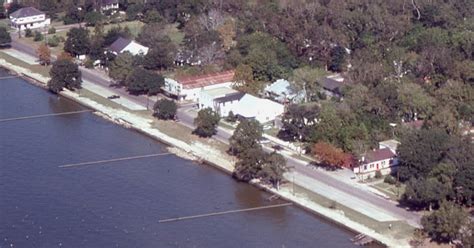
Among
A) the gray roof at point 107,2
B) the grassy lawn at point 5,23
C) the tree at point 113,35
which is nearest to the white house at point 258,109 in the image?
the tree at point 113,35

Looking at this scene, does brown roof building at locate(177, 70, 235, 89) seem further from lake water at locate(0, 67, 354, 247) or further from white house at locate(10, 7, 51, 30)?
white house at locate(10, 7, 51, 30)

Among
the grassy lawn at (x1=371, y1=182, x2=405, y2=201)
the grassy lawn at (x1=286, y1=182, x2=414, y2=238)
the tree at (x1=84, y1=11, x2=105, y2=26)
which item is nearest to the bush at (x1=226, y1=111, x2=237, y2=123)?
the grassy lawn at (x1=286, y1=182, x2=414, y2=238)

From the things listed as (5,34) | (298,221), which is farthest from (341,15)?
(298,221)

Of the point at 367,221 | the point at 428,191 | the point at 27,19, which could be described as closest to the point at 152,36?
the point at 27,19

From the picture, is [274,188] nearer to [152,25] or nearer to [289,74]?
[289,74]

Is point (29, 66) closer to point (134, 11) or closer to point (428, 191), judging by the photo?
point (134, 11)
